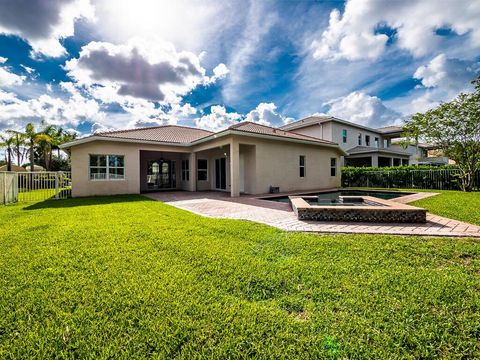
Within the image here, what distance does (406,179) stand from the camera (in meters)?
18.4

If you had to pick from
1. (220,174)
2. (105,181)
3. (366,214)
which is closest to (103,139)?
(105,181)

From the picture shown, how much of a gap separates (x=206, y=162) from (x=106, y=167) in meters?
7.23

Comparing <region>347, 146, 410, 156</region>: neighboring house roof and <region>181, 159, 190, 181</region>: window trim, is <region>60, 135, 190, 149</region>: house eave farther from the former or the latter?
<region>347, 146, 410, 156</region>: neighboring house roof

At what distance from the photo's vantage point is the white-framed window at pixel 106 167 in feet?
45.9

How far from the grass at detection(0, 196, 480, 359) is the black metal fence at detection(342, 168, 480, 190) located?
1604cm

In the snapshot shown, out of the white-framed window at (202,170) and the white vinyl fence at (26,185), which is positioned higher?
the white-framed window at (202,170)

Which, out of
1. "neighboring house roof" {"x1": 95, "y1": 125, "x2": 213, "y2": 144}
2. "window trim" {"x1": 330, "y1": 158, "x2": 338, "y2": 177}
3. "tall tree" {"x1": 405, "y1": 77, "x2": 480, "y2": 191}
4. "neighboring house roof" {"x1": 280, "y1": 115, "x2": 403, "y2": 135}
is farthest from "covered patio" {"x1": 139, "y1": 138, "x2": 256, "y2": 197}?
"tall tree" {"x1": 405, "y1": 77, "x2": 480, "y2": 191}

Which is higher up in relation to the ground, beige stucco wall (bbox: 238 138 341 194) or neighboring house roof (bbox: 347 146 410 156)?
neighboring house roof (bbox: 347 146 410 156)

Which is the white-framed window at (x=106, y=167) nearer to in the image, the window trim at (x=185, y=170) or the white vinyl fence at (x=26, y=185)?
the white vinyl fence at (x=26, y=185)

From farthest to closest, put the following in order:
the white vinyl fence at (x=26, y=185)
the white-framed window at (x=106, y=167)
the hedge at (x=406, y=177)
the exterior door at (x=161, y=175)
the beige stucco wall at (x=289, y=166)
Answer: the exterior door at (x=161, y=175), the hedge at (x=406, y=177), the white-framed window at (x=106, y=167), the beige stucco wall at (x=289, y=166), the white vinyl fence at (x=26, y=185)

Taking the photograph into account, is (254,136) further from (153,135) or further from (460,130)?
(460,130)

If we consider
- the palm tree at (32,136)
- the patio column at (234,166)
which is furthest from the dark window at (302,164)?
the palm tree at (32,136)

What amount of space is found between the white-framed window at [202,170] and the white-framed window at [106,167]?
18.3 ft

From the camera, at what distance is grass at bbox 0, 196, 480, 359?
198 centimetres
